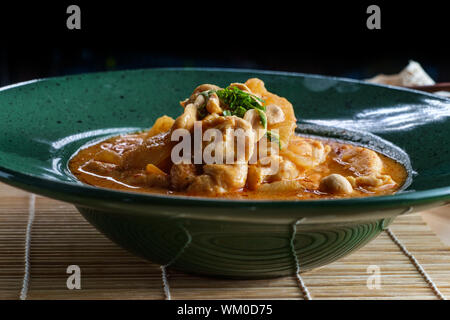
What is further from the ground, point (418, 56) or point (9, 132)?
point (418, 56)

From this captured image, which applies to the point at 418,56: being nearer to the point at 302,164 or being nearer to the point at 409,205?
the point at 302,164

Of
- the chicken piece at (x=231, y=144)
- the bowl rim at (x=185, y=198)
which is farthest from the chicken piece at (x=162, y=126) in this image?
the bowl rim at (x=185, y=198)

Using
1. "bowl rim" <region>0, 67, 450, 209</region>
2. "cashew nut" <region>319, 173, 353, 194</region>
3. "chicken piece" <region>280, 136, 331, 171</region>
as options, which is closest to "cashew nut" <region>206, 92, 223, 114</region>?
"chicken piece" <region>280, 136, 331, 171</region>

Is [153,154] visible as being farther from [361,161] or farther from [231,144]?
[361,161]

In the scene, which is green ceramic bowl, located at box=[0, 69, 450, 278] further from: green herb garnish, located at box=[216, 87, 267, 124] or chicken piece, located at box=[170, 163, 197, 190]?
green herb garnish, located at box=[216, 87, 267, 124]

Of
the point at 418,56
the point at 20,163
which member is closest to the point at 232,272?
the point at 20,163

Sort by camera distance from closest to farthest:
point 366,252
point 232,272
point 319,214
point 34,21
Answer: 1. point 319,214
2. point 232,272
3. point 366,252
4. point 34,21
